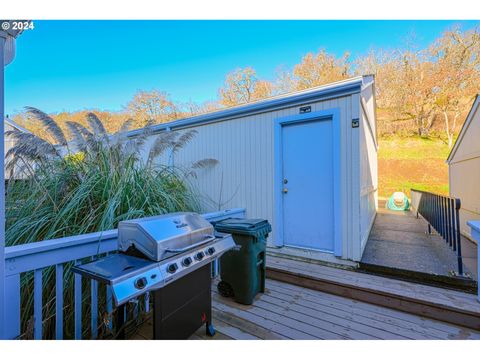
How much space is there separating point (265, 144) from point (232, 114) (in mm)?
896

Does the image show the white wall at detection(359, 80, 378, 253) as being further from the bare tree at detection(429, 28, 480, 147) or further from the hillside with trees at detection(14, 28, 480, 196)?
the bare tree at detection(429, 28, 480, 147)

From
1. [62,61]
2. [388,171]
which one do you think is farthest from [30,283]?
[388,171]

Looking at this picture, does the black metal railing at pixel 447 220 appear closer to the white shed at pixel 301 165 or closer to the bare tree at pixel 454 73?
the white shed at pixel 301 165

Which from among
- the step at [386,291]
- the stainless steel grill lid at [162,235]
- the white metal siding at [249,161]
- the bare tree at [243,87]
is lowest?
the step at [386,291]

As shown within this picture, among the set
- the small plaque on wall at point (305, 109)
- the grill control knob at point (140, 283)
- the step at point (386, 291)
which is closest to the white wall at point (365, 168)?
the step at point (386, 291)

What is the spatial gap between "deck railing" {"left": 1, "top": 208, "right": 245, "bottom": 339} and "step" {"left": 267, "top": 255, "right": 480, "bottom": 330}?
2.07 meters

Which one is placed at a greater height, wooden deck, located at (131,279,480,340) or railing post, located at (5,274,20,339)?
railing post, located at (5,274,20,339)

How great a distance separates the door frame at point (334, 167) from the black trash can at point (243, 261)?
1.24 meters

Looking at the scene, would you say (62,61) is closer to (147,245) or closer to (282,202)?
(282,202)

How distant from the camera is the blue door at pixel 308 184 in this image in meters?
3.44

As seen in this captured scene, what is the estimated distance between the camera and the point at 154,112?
48.8ft

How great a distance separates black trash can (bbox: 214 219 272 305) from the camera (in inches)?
97.3

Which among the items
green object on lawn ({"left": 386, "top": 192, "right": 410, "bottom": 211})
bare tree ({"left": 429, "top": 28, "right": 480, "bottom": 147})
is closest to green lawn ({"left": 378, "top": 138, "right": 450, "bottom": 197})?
bare tree ({"left": 429, "top": 28, "right": 480, "bottom": 147})

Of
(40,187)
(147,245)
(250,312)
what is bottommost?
(250,312)
